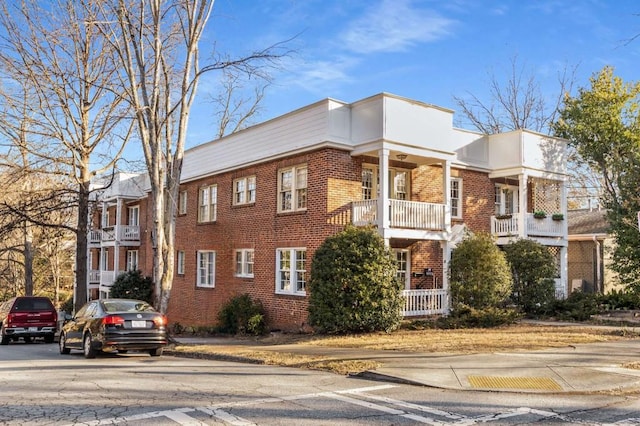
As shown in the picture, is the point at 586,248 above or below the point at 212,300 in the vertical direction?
above

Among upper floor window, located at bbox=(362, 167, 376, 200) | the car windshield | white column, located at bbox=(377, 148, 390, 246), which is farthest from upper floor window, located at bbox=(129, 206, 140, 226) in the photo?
the car windshield

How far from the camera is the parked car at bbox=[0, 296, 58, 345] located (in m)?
21.8

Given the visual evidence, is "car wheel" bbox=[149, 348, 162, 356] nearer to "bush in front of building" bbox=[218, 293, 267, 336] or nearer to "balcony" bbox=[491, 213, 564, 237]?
"bush in front of building" bbox=[218, 293, 267, 336]

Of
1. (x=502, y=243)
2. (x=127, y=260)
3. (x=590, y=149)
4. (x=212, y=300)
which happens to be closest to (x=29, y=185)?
(x=127, y=260)

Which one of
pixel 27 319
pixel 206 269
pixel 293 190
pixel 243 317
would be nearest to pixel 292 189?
pixel 293 190

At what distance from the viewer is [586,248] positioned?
3092 centimetres

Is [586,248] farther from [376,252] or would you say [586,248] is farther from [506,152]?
[376,252]

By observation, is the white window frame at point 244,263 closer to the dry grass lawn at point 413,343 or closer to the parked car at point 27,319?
the dry grass lawn at point 413,343

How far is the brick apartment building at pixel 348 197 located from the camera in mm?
19359

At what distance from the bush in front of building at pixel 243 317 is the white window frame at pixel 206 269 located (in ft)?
11.8

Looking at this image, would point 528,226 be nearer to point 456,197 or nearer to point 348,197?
point 456,197

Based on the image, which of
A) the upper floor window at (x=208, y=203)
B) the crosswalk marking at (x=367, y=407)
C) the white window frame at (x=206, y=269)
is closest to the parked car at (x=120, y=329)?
the crosswalk marking at (x=367, y=407)

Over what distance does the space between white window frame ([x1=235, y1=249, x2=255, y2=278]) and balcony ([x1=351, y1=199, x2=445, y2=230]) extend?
17.3 feet

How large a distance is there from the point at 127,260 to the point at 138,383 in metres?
27.0
